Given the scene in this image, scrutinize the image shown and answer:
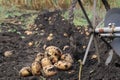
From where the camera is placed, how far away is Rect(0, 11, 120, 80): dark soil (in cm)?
329

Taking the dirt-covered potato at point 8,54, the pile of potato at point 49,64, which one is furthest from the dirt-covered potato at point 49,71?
the dirt-covered potato at point 8,54

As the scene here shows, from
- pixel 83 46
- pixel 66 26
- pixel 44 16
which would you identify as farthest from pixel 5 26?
pixel 83 46

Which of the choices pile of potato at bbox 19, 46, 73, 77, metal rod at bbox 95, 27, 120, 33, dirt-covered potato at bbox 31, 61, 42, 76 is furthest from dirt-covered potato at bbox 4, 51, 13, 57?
metal rod at bbox 95, 27, 120, 33

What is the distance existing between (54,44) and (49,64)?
120cm

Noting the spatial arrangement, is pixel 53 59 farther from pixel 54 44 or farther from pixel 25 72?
pixel 54 44

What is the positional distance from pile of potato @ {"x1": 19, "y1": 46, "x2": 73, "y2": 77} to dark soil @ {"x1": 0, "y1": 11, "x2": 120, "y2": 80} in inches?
2.1

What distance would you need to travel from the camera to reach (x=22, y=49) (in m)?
4.84

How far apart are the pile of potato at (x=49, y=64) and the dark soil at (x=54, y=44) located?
2.1 inches

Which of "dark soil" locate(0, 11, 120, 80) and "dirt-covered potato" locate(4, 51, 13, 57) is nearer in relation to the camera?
"dark soil" locate(0, 11, 120, 80)

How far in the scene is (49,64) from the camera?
11.6 ft

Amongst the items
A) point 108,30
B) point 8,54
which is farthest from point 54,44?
point 108,30

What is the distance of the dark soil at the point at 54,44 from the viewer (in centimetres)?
329

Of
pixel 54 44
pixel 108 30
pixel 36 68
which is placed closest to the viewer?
pixel 108 30

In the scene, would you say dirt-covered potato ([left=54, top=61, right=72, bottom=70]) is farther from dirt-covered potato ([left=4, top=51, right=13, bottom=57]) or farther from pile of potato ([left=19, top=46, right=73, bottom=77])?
dirt-covered potato ([left=4, top=51, right=13, bottom=57])
